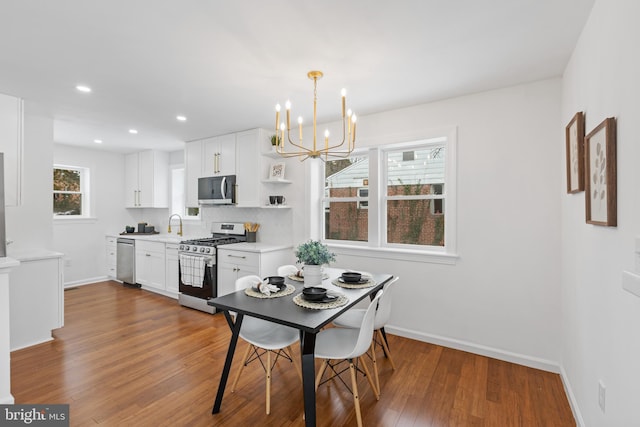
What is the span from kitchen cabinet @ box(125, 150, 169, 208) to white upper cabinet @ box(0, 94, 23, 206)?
265 centimetres

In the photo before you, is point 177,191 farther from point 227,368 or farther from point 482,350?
point 482,350

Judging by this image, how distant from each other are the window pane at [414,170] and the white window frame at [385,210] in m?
0.07

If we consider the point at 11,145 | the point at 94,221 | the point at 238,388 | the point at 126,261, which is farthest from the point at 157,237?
the point at 238,388

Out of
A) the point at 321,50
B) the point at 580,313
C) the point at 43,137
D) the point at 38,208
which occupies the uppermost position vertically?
the point at 321,50

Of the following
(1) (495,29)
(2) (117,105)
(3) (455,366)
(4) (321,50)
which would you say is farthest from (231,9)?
(3) (455,366)

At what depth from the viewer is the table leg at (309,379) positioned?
5.57 feet

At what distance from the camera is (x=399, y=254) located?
340cm

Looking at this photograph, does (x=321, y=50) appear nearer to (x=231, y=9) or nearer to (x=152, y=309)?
(x=231, y=9)

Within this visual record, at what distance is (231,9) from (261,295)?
5.88 ft

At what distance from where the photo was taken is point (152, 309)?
422cm

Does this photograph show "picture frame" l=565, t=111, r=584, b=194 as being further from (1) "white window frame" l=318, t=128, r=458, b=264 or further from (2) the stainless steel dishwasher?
(2) the stainless steel dishwasher

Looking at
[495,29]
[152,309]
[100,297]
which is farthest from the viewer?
[100,297]

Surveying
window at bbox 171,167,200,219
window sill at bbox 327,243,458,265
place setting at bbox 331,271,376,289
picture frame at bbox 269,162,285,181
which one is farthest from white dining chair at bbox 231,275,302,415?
window at bbox 171,167,200,219

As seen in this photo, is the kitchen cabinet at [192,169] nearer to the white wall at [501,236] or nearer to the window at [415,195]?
the window at [415,195]
